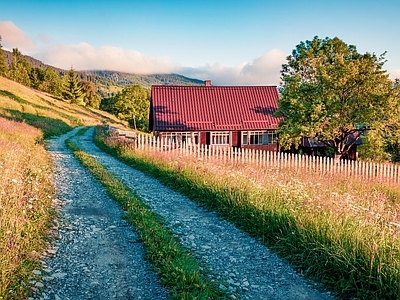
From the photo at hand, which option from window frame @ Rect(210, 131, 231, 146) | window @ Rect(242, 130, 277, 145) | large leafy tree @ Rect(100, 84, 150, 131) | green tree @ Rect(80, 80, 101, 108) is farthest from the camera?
green tree @ Rect(80, 80, 101, 108)

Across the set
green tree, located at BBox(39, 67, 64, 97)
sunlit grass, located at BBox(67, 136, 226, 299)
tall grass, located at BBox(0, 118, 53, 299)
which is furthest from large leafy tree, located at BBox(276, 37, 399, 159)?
green tree, located at BBox(39, 67, 64, 97)

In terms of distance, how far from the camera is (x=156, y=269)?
4230 mm

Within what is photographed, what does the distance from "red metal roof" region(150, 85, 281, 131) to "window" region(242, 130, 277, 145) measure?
28.5 inches

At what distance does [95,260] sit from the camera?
14.6 feet

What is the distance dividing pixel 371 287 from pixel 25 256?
4.32 m

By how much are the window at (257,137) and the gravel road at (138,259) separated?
74.7ft

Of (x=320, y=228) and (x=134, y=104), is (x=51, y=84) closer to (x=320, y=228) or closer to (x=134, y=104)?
(x=134, y=104)

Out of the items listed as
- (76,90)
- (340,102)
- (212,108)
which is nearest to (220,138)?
(212,108)

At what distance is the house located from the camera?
2872 cm

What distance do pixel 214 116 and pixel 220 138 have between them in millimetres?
2107

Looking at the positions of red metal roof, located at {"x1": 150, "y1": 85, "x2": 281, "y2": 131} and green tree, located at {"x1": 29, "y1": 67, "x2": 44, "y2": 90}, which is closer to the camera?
red metal roof, located at {"x1": 150, "y1": 85, "x2": 281, "y2": 131}

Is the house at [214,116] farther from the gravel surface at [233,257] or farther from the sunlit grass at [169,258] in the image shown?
the sunlit grass at [169,258]

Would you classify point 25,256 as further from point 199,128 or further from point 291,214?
point 199,128

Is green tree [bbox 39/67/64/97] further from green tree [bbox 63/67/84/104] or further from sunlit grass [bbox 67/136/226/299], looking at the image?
sunlit grass [bbox 67/136/226/299]
